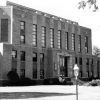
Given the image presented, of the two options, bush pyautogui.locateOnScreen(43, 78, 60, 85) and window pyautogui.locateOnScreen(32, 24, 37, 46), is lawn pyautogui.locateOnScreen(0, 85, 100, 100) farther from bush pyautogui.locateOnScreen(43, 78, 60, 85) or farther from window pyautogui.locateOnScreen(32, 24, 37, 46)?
window pyautogui.locateOnScreen(32, 24, 37, 46)

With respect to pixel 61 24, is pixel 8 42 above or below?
below

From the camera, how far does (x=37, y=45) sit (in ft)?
218

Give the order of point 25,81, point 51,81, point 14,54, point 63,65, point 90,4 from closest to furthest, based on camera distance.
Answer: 1. point 90,4
2. point 25,81
3. point 14,54
4. point 51,81
5. point 63,65

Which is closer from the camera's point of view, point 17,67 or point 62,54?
point 17,67

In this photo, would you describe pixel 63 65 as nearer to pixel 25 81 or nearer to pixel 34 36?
pixel 34 36

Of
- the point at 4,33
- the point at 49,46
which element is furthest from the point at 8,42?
the point at 49,46

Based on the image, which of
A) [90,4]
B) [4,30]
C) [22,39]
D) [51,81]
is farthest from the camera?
[51,81]

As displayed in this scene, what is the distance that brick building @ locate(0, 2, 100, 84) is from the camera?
59844mm

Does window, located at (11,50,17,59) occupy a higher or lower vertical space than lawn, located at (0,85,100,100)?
higher

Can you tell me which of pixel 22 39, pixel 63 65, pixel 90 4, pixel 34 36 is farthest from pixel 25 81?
pixel 90 4

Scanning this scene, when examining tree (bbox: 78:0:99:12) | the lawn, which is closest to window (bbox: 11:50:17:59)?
the lawn

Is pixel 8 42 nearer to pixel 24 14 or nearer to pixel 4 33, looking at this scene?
pixel 4 33

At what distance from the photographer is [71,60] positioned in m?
74.6

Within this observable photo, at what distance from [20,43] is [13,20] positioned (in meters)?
4.83
